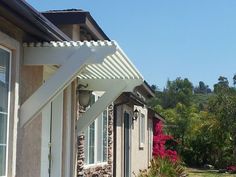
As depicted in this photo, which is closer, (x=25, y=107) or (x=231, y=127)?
(x=25, y=107)

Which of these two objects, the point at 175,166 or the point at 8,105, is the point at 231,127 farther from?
the point at 8,105

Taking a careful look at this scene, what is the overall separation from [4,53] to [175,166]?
14.4 m

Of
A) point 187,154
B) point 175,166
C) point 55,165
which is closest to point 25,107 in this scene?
point 55,165

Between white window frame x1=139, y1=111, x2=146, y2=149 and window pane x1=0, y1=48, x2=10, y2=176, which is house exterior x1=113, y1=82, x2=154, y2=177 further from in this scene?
window pane x1=0, y1=48, x2=10, y2=176

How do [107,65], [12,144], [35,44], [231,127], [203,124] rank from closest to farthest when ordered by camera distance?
[12,144] → [35,44] → [107,65] → [231,127] → [203,124]

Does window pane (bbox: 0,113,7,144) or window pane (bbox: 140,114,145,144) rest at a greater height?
window pane (bbox: 140,114,145,144)

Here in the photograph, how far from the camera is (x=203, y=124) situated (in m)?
38.2

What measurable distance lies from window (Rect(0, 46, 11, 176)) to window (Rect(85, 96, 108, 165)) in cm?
517

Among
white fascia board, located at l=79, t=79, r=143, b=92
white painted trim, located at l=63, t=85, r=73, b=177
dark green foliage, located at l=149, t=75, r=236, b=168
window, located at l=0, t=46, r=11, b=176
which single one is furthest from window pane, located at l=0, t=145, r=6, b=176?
dark green foliage, located at l=149, t=75, r=236, b=168

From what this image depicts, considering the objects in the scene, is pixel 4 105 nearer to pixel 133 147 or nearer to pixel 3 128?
pixel 3 128

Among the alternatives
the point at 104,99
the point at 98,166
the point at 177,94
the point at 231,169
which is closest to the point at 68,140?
the point at 104,99

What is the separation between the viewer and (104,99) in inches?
404

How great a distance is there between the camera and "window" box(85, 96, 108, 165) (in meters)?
12.1

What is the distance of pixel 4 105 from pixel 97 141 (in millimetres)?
6685
